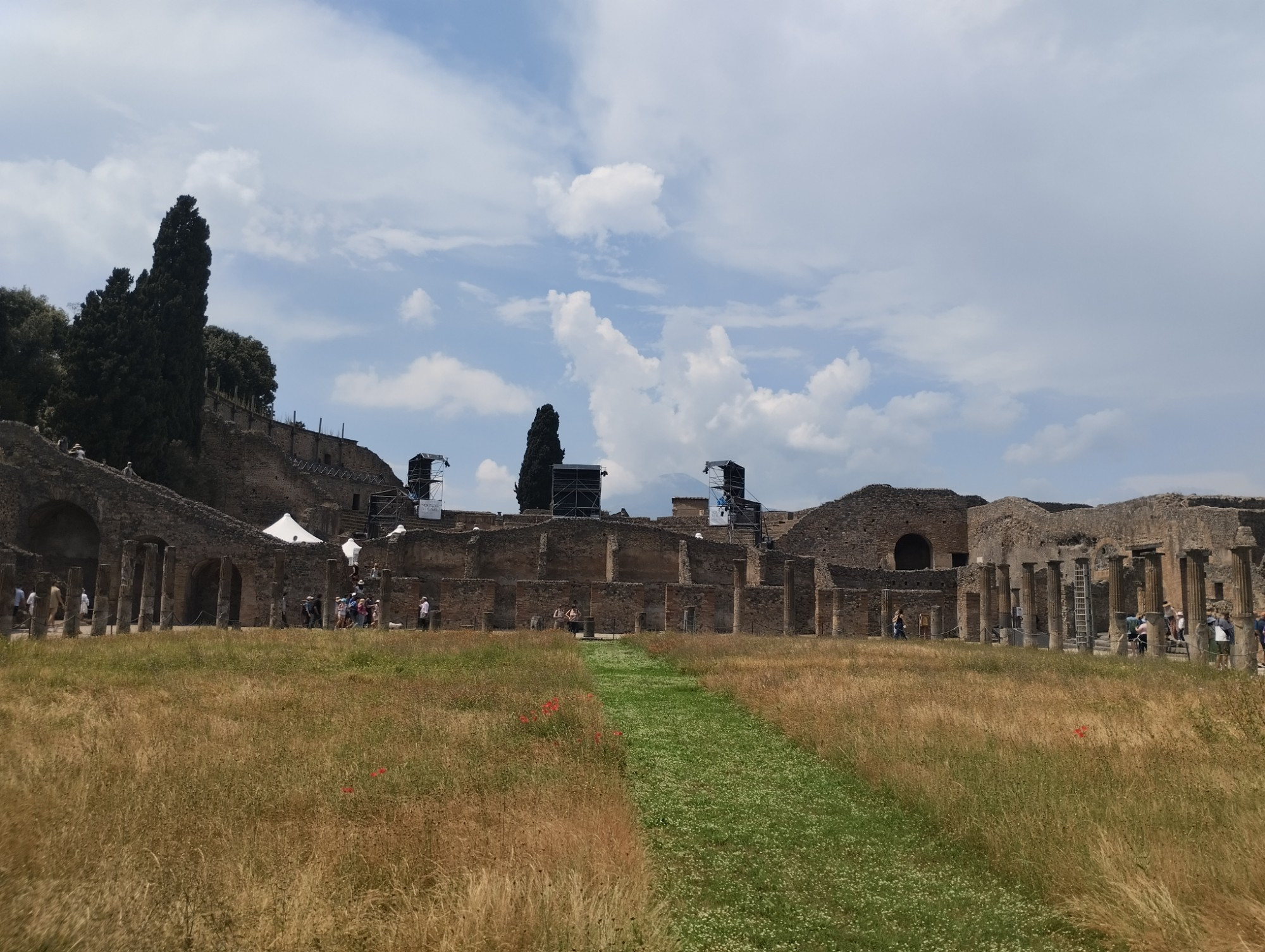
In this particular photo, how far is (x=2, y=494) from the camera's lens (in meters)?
31.1

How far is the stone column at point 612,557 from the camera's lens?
36438 millimetres

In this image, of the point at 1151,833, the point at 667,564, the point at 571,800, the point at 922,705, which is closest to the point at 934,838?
the point at 1151,833

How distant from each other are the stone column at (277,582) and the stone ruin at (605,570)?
10 cm

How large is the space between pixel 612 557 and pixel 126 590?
17.6m

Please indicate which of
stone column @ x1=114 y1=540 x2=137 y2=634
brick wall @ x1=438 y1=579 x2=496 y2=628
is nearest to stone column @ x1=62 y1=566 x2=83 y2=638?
stone column @ x1=114 y1=540 x2=137 y2=634

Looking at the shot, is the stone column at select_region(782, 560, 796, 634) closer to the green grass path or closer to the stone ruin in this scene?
the stone ruin

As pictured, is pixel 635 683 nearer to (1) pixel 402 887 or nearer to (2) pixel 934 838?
(2) pixel 934 838

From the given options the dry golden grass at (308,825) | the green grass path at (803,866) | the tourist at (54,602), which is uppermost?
the tourist at (54,602)

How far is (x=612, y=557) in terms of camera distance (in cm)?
3656

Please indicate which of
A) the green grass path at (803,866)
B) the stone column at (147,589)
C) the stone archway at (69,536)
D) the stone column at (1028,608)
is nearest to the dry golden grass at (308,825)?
the green grass path at (803,866)

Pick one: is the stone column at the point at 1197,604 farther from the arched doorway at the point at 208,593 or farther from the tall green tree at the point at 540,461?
the tall green tree at the point at 540,461

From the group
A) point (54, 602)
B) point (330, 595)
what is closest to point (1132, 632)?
point (330, 595)

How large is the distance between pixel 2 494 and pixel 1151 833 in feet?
112

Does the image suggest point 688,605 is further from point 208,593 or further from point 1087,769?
point 1087,769
